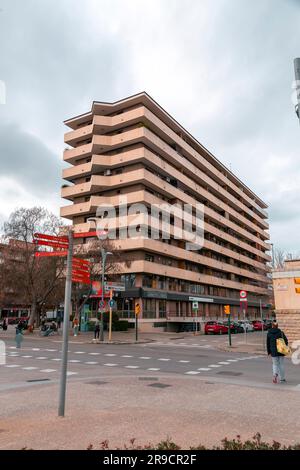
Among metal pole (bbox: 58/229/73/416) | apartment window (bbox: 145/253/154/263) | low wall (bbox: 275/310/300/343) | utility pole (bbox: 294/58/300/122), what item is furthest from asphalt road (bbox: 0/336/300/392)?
apartment window (bbox: 145/253/154/263)

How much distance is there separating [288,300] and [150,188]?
25405 millimetres

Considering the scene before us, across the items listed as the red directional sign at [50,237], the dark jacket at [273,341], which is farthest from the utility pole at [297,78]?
the dark jacket at [273,341]

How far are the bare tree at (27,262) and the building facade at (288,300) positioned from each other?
19769mm

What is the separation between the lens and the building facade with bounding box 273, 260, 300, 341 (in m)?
22.5

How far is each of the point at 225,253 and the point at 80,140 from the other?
97.6ft

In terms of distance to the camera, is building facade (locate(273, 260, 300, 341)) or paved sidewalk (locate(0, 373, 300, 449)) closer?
paved sidewalk (locate(0, 373, 300, 449))

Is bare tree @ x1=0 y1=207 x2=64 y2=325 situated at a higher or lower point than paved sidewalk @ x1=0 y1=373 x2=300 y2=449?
higher

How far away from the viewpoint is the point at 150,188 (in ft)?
147

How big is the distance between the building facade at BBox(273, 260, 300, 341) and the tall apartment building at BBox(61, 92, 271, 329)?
17841mm

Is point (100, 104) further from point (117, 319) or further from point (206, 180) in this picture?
point (117, 319)

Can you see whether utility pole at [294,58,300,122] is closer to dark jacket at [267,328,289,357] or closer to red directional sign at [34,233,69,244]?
red directional sign at [34,233,69,244]

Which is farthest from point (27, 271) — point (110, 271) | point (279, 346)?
point (279, 346)

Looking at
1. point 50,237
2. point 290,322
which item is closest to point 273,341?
point 50,237

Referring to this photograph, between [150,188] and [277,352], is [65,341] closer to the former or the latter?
[277,352]
